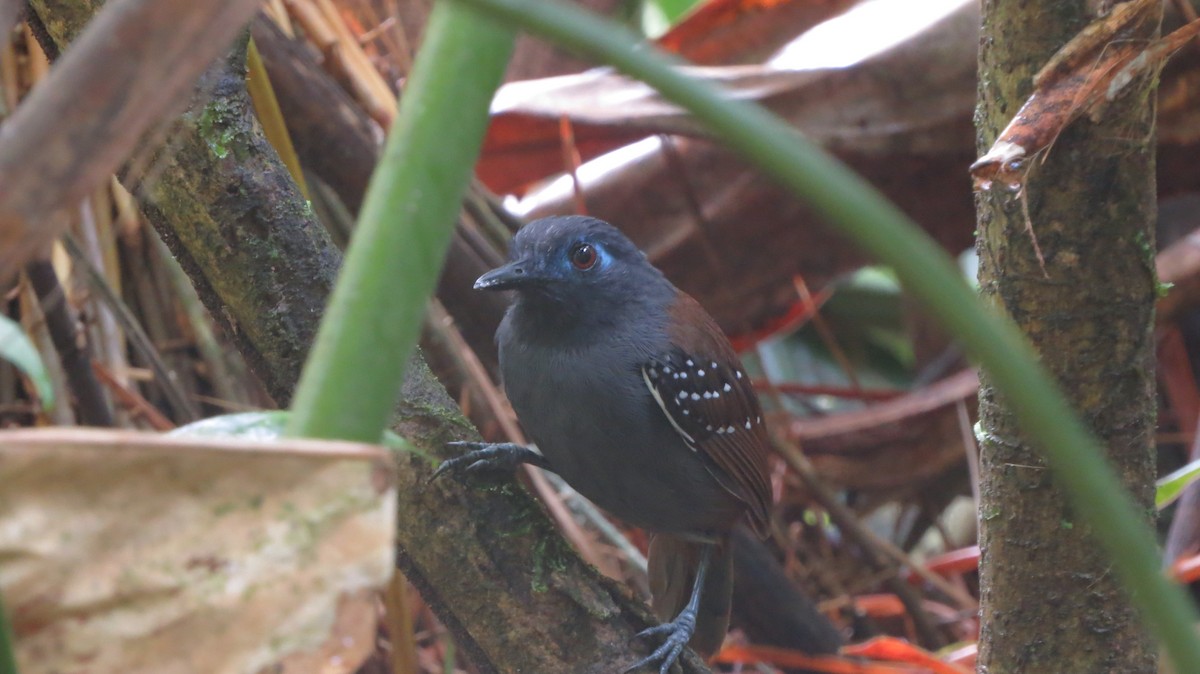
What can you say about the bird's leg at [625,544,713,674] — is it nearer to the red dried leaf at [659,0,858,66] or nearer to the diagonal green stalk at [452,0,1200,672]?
the diagonal green stalk at [452,0,1200,672]

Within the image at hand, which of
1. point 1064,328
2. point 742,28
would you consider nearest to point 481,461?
point 1064,328

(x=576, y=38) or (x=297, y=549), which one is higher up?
(x=576, y=38)

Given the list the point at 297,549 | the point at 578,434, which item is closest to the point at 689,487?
the point at 578,434

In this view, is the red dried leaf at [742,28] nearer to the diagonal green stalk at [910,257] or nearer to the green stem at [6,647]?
the diagonal green stalk at [910,257]

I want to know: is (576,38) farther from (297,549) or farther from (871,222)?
(297,549)

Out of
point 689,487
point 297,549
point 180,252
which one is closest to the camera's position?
point 297,549

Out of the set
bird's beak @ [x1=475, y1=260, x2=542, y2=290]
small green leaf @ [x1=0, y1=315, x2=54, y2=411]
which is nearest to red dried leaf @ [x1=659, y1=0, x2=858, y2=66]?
bird's beak @ [x1=475, y1=260, x2=542, y2=290]

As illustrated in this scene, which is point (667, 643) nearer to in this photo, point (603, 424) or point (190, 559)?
point (603, 424)
